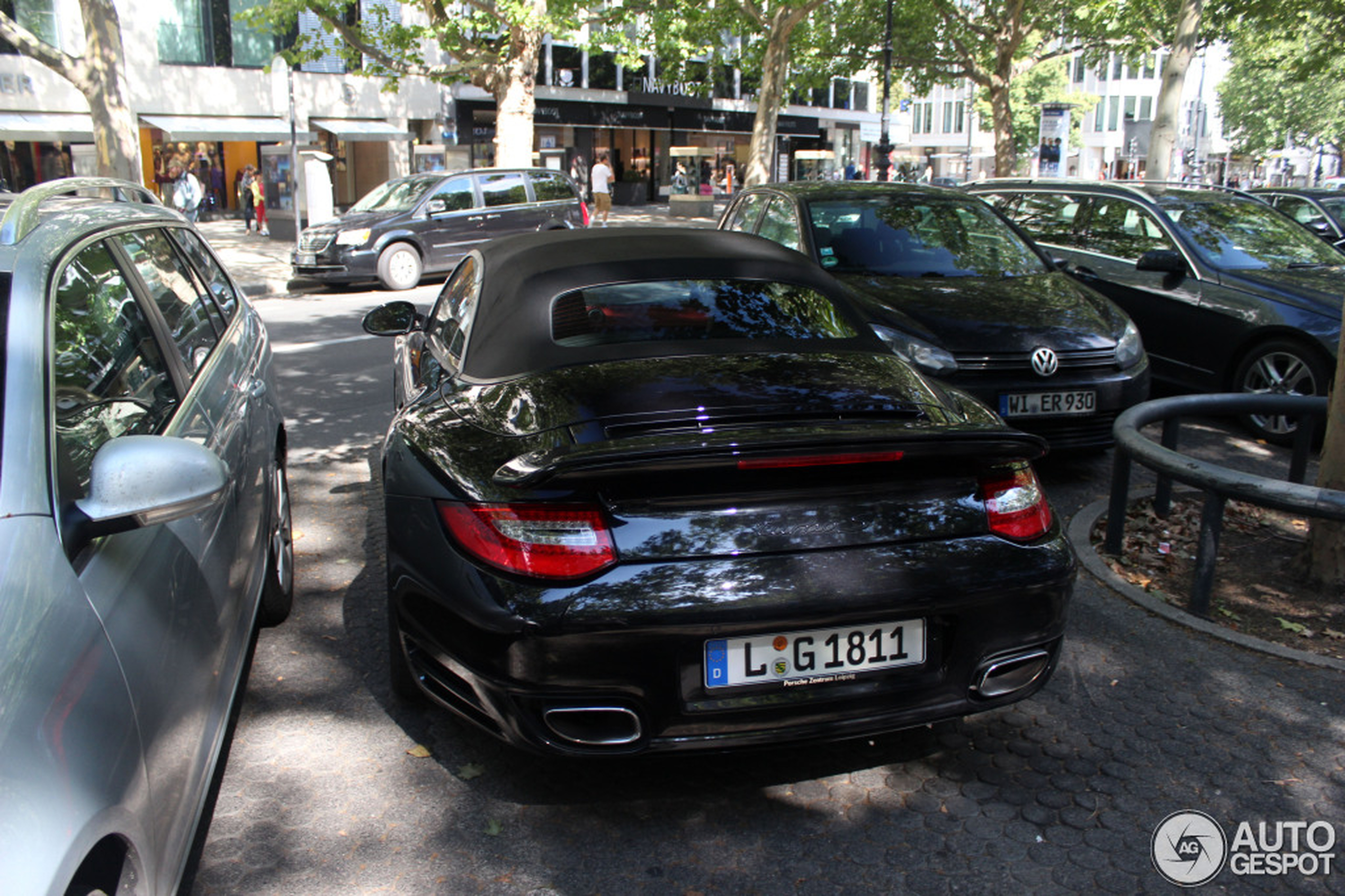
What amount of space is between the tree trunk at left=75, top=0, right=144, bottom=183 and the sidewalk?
1545 mm

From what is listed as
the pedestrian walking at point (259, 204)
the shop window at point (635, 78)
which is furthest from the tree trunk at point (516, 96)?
the shop window at point (635, 78)

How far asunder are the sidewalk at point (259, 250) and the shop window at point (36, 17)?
5.58 metres

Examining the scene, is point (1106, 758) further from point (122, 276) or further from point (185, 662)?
point (122, 276)

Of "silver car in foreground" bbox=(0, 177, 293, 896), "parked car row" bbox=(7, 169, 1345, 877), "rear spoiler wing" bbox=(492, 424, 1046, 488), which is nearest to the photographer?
"silver car in foreground" bbox=(0, 177, 293, 896)

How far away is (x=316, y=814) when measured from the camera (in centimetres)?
298

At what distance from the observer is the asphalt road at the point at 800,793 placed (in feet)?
8.94

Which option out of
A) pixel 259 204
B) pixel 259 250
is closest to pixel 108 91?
pixel 259 250

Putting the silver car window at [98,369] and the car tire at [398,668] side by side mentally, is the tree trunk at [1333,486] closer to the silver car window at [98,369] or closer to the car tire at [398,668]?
the car tire at [398,668]

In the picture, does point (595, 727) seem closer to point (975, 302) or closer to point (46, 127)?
point (975, 302)

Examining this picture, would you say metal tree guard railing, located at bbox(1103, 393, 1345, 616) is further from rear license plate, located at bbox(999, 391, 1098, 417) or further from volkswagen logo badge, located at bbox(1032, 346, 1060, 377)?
volkswagen logo badge, located at bbox(1032, 346, 1060, 377)

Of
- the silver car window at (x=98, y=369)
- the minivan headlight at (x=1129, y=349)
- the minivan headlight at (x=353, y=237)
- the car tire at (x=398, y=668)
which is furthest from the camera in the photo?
the minivan headlight at (x=353, y=237)

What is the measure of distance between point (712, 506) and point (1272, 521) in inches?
163

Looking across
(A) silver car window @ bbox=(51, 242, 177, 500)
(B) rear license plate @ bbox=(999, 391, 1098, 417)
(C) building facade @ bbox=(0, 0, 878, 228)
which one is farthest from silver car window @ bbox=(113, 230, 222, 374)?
(C) building facade @ bbox=(0, 0, 878, 228)

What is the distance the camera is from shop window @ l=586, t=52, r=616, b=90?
43.5m
